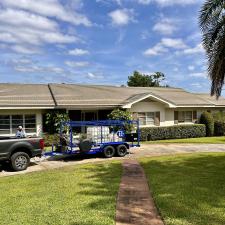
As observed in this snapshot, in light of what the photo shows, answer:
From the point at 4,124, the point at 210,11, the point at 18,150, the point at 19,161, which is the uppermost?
the point at 210,11

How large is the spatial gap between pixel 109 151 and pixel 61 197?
829cm

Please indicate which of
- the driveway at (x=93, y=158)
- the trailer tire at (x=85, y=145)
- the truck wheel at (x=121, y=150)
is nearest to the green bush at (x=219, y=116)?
the driveway at (x=93, y=158)


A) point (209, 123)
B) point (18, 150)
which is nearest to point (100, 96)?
point (209, 123)

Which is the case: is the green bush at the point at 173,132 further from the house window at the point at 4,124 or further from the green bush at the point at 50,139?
the house window at the point at 4,124

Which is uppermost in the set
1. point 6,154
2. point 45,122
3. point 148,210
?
point 45,122

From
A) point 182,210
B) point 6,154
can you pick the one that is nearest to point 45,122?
point 6,154

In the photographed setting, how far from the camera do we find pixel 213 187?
10.2 meters

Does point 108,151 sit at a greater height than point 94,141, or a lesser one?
lesser

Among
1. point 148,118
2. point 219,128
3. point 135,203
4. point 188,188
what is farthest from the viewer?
point 219,128

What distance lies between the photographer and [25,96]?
81.9ft

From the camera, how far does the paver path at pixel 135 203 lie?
737cm

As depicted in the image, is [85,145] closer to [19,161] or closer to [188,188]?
[19,161]

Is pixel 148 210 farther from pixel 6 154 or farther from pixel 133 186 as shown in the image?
pixel 6 154

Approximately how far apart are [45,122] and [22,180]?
1209 centimetres
